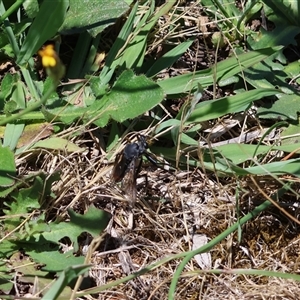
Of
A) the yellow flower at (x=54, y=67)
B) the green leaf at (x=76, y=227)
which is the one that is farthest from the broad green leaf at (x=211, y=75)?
the yellow flower at (x=54, y=67)

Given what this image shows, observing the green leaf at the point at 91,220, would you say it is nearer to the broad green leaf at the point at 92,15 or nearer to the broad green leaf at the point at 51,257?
the broad green leaf at the point at 51,257

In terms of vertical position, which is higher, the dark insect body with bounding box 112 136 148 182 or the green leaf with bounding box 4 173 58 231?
the dark insect body with bounding box 112 136 148 182

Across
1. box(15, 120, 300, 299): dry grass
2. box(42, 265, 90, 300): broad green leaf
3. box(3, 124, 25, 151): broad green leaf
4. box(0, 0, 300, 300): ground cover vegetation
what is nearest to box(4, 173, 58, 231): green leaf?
box(0, 0, 300, 300): ground cover vegetation

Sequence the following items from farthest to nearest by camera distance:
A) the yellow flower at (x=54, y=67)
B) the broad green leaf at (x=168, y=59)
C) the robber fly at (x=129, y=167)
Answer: the broad green leaf at (x=168, y=59) < the robber fly at (x=129, y=167) < the yellow flower at (x=54, y=67)

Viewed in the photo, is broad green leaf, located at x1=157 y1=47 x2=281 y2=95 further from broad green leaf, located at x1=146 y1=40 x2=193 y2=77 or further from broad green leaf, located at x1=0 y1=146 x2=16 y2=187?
broad green leaf, located at x1=0 y1=146 x2=16 y2=187

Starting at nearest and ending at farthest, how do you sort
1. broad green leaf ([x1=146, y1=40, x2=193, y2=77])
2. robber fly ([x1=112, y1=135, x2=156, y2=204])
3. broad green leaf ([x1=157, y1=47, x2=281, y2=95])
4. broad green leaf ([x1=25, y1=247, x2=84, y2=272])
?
broad green leaf ([x1=25, y1=247, x2=84, y2=272]) → robber fly ([x1=112, y1=135, x2=156, y2=204]) → broad green leaf ([x1=157, y1=47, x2=281, y2=95]) → broad green leaf ([x1=146, y1=40, x2=193, y2=77])

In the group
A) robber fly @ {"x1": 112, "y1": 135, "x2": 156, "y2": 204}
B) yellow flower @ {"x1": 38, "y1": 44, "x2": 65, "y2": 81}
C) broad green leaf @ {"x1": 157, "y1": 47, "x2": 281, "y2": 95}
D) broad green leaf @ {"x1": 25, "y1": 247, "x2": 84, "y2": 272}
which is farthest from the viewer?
broad green leaf @ {"x1": 157, "y1": 47, "x2": 281, "y2": 95}

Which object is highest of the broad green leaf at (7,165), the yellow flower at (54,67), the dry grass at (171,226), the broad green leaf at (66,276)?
the yellow flower at (54,67)

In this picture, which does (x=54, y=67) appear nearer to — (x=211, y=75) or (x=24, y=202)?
(x=24, y=202)

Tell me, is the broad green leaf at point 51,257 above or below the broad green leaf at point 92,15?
A: below

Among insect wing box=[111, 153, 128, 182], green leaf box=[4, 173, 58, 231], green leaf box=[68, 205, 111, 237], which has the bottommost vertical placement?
green leaf box=[68, 205, 111, 237]
